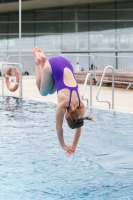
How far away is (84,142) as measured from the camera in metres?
9.48

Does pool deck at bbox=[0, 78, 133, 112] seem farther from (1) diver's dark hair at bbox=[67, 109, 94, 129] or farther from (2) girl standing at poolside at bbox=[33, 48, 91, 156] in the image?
(1) diver's dark hair at bbox=[67, 109, 94, 129]

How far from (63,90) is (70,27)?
25699 millimetres

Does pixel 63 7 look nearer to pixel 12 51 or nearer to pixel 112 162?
pixel 12 51

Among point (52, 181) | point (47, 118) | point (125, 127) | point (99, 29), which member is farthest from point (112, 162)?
point (99, 29)

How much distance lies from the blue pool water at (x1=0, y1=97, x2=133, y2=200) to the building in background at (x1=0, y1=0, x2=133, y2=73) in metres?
19.2

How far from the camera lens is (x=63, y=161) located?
312 inches

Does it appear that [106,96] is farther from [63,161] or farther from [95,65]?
[63,161]

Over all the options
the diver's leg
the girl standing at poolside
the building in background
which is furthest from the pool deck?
the building in background

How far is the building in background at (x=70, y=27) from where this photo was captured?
31.2m

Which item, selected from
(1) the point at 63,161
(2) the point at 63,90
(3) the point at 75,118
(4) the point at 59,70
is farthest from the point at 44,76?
(1) the point at 63,161

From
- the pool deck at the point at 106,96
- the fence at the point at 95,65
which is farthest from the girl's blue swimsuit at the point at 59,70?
the fence at the point at 95,65

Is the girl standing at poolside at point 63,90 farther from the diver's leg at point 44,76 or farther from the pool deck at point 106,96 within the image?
the pool deck at point 106,96

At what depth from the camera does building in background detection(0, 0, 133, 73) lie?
31.2m

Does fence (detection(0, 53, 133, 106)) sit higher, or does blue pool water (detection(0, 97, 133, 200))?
fence (detection(0, 53, 133, 106))
